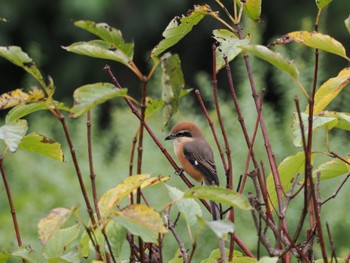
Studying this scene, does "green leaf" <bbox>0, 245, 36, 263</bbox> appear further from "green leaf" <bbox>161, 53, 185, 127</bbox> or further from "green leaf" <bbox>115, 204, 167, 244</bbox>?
"green leaf" <bbox>161, 53, 185, 127</bbox>

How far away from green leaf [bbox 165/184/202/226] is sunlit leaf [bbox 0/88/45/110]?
8.8 inches

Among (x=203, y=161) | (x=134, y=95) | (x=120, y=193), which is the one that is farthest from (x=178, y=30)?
(x=134, y=95)

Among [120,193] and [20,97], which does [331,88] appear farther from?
[20,97]

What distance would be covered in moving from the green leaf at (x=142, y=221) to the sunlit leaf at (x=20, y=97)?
0.20 meters

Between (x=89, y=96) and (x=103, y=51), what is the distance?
8 centimetres

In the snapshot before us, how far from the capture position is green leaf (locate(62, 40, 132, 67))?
1.12 meters

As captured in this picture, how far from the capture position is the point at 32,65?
1.18 metres

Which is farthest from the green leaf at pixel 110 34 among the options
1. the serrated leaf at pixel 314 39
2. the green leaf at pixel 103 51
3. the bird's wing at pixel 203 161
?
the bird's wing at pixel 203 161

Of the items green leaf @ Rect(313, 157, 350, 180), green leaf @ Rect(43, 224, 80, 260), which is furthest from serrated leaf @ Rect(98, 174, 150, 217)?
green leaf @ Rect(313, 157, 350, 180)

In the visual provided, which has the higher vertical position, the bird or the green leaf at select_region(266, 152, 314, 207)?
the green leaf at select_region(266, 152, 314, 207)

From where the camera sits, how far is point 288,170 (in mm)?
1494

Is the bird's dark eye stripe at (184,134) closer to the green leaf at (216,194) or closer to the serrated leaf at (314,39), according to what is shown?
the serrated leaf at (314,39)

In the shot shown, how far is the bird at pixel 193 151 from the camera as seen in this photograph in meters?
3.40

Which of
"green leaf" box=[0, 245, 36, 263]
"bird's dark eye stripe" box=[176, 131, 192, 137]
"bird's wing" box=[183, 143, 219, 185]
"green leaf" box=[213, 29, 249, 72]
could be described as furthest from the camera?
"bird's dark eye stripe" box=[176, 131, 192, 137]
